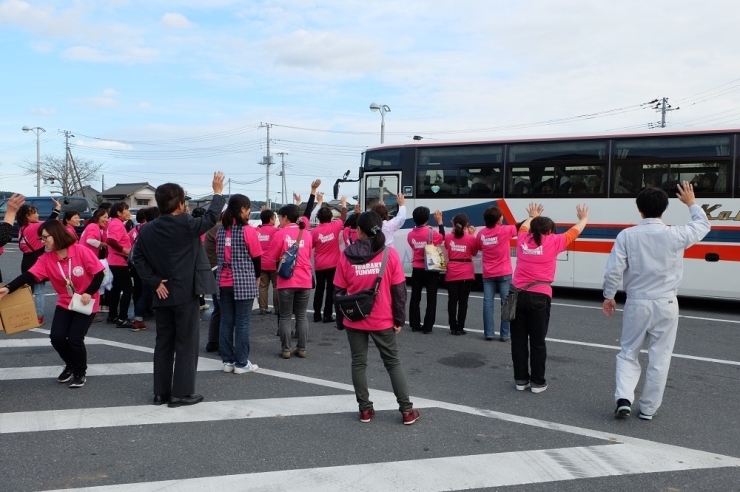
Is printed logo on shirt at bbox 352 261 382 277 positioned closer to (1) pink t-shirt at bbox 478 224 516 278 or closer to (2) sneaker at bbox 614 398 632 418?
(2) sneaker at bbox 614 398 632 418

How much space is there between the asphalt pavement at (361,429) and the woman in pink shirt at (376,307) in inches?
9.7

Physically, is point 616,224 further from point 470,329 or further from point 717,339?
point 470,329

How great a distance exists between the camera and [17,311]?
5578mm

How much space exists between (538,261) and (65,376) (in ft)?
16.0

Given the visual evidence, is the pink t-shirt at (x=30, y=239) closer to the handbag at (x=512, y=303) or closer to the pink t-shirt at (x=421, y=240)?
the pink t-shirt at (x=421, y=240)

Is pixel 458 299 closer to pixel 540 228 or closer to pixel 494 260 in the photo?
pixel 494 260

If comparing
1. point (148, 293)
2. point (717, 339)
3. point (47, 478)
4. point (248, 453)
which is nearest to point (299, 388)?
point (248, 453)

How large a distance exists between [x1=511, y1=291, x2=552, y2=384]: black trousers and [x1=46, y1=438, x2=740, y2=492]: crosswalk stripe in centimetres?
143

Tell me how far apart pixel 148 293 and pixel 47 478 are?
5.32m

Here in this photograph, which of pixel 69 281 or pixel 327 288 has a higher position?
pixel 69 281

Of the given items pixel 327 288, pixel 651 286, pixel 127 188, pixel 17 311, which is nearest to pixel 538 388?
pixel 651 286

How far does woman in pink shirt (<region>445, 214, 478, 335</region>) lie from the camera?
873 cm

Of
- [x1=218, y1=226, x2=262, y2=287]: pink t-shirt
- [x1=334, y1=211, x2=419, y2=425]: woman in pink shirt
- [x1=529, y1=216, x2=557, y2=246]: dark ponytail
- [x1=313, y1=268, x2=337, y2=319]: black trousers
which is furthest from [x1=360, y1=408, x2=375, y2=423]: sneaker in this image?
[x1=313, y1=268, x2=337, y2=319]: black trousers

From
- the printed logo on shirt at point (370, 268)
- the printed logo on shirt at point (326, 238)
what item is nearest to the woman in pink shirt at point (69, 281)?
the printed logo on shirt at point (370, 268)
